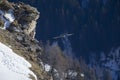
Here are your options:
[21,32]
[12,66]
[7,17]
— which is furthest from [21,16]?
[12,66]

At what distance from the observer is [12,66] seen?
135 ft

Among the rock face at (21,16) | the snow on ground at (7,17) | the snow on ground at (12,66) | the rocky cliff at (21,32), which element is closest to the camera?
the snow on ground at (12,66)

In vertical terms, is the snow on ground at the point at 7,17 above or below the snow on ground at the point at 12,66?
above

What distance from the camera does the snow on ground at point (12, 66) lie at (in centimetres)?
3916

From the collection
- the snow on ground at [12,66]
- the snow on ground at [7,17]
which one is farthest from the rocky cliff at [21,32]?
the snow on ground at [12,66]

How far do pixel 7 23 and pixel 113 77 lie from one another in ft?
386

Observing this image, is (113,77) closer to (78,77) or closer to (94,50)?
(94,50)

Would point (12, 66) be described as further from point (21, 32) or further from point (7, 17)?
point (7, 17)

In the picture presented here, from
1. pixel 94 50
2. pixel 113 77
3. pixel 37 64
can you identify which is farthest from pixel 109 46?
pixel 37 64

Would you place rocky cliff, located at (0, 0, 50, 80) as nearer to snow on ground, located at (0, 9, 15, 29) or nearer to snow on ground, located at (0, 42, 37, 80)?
snow on ground, located at (0, 9, 15, 29)

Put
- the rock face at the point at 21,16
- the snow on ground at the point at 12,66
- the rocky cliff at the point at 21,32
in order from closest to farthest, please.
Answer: the snow on ground at the point at 12,66
the rocky cliff at the point at 21,32
the rock face at the point at 21,16

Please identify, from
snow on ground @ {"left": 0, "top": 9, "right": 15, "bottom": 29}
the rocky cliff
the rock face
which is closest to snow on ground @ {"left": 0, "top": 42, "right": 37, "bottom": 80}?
the rocky cliff

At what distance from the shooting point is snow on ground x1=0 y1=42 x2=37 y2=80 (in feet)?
128

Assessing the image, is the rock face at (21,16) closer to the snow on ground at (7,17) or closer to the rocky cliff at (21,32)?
the rocky cliff at (21,32)
